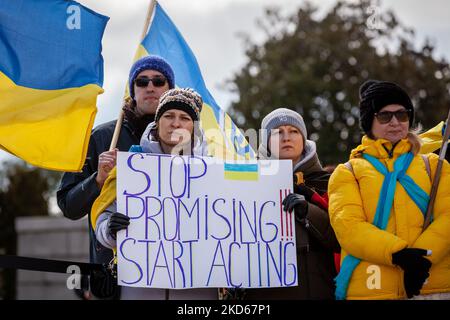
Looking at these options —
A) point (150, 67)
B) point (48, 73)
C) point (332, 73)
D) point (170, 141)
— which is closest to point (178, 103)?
point (170, 141)

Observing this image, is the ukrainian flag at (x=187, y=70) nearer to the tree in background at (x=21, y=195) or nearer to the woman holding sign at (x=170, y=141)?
the woman holding sign at (x=170, y=141)

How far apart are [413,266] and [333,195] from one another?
1.96ft

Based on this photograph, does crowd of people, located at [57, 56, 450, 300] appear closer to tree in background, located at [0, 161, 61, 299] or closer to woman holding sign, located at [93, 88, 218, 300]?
woman holding sign, located at [93, 88, 218, 300]

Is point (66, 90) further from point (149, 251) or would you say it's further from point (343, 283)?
point (343, 283)

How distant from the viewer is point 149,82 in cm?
607

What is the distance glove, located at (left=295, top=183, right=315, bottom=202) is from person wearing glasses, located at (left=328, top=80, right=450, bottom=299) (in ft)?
1.54

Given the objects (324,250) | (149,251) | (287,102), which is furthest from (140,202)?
(287,102)

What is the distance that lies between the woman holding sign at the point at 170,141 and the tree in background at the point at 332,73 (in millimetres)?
19675

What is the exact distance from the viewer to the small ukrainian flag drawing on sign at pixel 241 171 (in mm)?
5555

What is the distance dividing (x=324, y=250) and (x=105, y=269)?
126 centimetres

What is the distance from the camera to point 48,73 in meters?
6.14

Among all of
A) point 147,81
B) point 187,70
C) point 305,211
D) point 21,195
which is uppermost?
point 21,195

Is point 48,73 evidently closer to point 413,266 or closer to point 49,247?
point 413,266

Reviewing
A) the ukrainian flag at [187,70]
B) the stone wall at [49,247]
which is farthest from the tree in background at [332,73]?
the ukrainian flag at [187,70]
